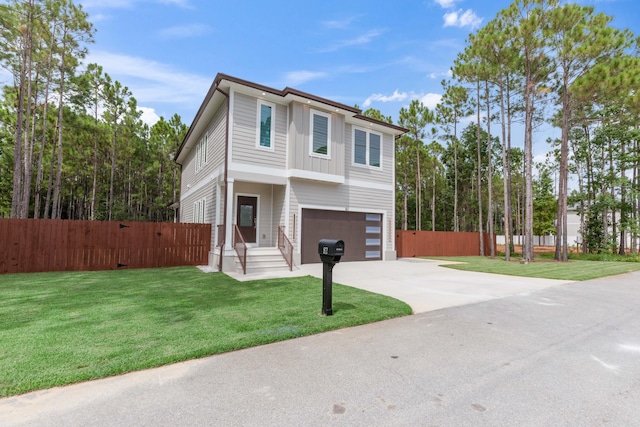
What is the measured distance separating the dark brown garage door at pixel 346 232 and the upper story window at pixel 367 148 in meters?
2.26

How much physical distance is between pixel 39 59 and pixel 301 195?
1400cm

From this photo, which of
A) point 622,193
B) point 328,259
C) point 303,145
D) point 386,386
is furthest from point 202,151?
point 622,193

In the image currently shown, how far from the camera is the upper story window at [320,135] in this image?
11.0 metres

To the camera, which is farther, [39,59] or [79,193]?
[79,193]

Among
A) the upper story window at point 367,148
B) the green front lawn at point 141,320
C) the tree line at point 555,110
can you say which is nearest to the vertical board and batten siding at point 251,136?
the upper story window at point 367,148

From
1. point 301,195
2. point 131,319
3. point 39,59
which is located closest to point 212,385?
point 131,319

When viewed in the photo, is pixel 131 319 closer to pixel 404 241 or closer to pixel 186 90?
pixel 186 90

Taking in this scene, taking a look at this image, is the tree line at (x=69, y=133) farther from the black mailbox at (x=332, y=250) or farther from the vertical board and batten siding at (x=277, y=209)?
the black mailbox at (x=332, y=250)

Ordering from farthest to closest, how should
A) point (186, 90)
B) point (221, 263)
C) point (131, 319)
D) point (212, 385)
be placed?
point (186, 90)
point (221, 263)
point (131, 319)
point (212, 385)

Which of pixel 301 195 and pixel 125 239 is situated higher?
pixel 301 195

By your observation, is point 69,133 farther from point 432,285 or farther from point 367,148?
point 432,285

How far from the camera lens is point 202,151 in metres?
13.2

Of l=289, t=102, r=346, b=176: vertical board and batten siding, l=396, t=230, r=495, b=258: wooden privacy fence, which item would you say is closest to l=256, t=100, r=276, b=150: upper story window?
l=289, t=102, r=346, b=176: vertical board and batten siding

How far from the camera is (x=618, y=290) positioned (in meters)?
6.89
